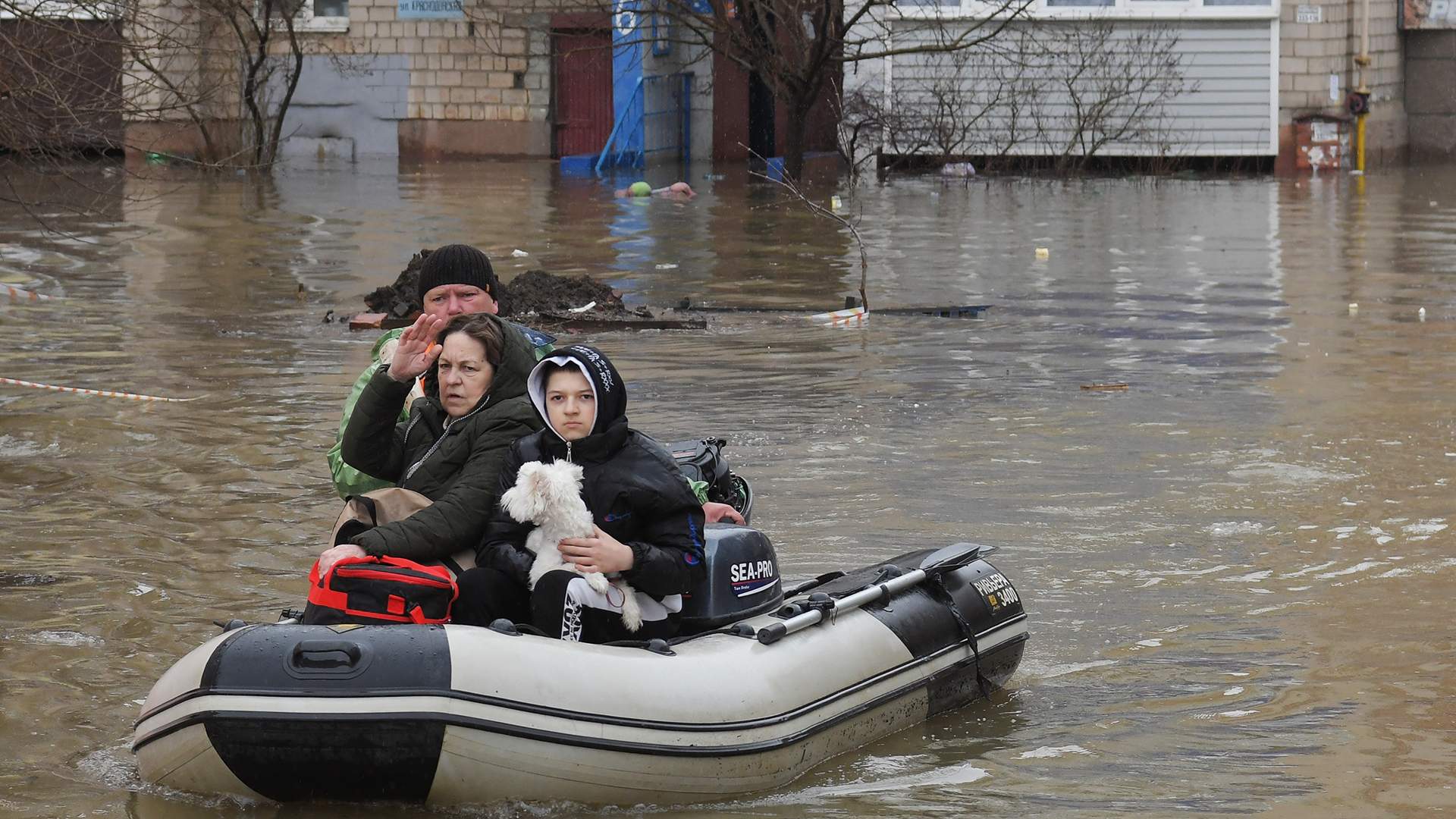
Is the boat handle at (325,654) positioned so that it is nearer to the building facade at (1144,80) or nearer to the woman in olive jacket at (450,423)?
the woman in olive jacket at (450,423)

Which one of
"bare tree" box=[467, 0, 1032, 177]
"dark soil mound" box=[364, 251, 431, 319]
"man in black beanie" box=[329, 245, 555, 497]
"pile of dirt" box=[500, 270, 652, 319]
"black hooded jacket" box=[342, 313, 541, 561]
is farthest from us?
"bare tree" box=[467, 0, 1032, 177]

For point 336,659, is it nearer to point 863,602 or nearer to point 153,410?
point 863,602

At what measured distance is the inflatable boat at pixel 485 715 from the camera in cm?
Result: 457

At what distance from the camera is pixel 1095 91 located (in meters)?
27.2

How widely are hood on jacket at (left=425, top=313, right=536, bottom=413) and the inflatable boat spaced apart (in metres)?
0.81

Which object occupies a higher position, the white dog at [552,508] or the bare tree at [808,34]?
the bare tree at [808,34]

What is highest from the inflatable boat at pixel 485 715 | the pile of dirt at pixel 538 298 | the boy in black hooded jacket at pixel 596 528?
the pile of dirt at pixel 538 298

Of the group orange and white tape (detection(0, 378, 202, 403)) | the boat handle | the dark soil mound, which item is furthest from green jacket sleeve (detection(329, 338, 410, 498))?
the dark soil mound

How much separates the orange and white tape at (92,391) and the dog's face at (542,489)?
19.0 feet

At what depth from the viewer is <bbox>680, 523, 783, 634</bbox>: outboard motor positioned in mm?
5336

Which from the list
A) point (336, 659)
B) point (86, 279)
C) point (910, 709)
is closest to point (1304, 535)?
point (910, 709)

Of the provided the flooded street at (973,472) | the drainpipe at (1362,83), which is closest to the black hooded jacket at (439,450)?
the flooded street at (973,472)

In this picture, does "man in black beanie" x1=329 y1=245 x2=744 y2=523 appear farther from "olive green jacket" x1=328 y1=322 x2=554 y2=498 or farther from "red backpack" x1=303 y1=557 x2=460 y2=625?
"red backpack" x1=303 y1=557 x2=460 y2=625

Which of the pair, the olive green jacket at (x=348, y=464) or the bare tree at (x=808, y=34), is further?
the bare tree at (x=808, y=34)
